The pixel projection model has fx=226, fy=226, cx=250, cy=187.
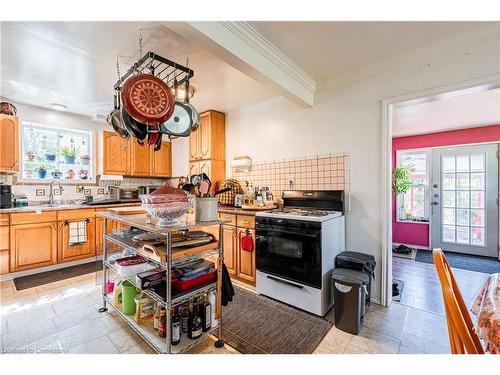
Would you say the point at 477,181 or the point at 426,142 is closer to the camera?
the point at 477,181

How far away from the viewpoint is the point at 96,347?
164 cm

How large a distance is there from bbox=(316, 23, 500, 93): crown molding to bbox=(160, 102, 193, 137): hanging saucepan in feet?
5.37

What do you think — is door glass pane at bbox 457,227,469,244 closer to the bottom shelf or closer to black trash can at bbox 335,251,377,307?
black trash can at bbox 335,251,377,307

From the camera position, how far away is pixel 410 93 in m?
2.09

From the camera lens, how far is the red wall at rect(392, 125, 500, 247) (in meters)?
3.87

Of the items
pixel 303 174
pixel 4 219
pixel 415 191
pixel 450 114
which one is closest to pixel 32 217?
pixel 4 219

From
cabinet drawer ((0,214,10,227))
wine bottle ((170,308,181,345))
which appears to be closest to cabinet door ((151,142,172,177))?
cabinet drawer ((0,214,10,227))

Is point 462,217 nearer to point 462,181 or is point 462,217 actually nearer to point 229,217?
point 462,181

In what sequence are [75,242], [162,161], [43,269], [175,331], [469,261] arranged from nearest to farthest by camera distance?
[175,331]
[43,269]
[75,242]
[469,261]
[162,161]

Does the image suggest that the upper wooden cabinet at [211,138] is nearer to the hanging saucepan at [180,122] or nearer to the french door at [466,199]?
the hanging saucepan at [180,122]

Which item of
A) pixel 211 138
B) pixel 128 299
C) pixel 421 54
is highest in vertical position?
pixel 421 54

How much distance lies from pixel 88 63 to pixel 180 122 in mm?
1257
